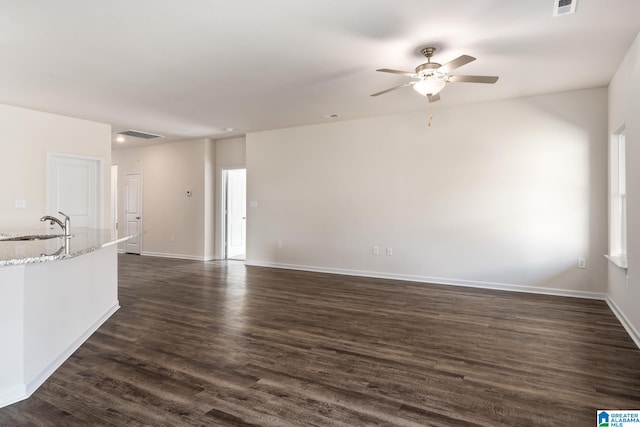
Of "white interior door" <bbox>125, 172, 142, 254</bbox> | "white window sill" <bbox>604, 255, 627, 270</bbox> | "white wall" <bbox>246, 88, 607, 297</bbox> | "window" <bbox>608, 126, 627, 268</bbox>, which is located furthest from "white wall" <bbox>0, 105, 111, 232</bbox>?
"window" <bbox>608, 126, 627, 268</bbox>

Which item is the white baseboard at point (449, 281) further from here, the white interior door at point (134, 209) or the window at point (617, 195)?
the white interior door at point (134, 209)

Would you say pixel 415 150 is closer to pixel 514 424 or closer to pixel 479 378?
pixel 479 378

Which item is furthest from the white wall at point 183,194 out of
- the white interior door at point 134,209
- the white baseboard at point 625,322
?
the white baseboard at point 625,322

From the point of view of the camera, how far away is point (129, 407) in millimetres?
2082

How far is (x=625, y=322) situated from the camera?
3.51 m

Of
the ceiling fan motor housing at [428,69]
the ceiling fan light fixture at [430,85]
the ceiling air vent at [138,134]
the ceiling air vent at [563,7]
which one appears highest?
the ceiling air vent at [138,134]

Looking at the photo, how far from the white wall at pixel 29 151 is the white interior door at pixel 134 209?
2.57 m

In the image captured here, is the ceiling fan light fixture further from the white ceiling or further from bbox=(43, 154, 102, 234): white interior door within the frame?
bbox=(43, 154, 102, 234): white interior door

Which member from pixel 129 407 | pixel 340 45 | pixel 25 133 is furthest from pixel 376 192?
pixel 25 133

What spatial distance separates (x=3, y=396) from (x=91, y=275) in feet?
4.54

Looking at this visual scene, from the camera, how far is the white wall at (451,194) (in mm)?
4672

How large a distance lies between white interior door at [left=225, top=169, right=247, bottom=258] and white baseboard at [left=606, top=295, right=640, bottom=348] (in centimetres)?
638

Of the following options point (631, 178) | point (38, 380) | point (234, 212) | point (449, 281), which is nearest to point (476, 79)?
point (631, 178)

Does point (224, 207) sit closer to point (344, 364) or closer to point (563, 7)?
point (344, 364)
